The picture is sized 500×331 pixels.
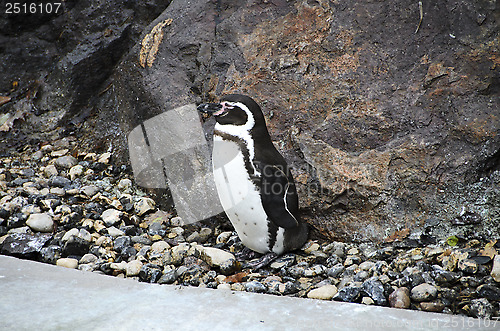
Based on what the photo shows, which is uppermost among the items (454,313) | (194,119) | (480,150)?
(194,119)

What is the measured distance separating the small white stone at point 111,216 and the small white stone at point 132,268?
0.67 metres

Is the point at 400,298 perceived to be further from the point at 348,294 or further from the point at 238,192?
the point at 238,192

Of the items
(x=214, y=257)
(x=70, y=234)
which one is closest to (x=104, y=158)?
(x=70, y=234)

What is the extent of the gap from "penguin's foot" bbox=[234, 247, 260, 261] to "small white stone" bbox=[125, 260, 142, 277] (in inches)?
23.7

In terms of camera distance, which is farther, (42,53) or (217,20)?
(42,53)

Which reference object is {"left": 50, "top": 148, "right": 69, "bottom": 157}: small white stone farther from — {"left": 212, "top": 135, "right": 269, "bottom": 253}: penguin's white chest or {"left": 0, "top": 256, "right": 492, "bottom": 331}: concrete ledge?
{"left": 0, "top": 256, "right": 492, "bottom": 331}: concrete ledge

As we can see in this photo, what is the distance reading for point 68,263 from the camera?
2.83 m

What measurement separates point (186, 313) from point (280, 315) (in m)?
0.38

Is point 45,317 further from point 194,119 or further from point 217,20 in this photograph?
point 217,20

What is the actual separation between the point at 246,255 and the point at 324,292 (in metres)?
0.79

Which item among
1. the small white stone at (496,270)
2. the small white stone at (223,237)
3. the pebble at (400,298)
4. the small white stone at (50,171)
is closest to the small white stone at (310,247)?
the small white stone at (223,237)

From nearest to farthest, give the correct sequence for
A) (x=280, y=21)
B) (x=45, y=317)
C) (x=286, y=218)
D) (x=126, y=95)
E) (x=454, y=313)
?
1. (x=45, y=317)
2. (x=454, y=313)
3. (x=286, y=218)
4. (x=280, y=21)
5. (x=126, y=95)

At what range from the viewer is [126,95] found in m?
3.96

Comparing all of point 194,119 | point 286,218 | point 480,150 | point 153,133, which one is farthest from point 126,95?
point 480,150
